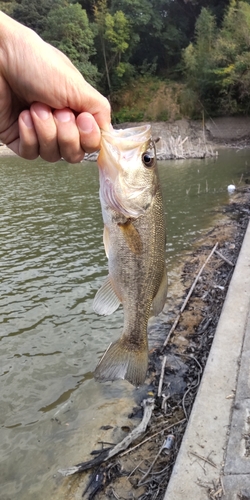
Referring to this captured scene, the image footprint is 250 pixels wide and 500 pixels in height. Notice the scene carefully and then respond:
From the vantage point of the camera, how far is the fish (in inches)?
88.5

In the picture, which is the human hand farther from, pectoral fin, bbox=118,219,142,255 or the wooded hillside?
the wooded hillside

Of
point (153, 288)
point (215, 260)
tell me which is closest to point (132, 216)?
point (153, 288)

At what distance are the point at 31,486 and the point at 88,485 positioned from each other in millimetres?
641

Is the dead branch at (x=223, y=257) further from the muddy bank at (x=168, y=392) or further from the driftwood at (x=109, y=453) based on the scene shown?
the driftwood at (x=109, y=453)

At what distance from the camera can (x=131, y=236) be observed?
2402mm

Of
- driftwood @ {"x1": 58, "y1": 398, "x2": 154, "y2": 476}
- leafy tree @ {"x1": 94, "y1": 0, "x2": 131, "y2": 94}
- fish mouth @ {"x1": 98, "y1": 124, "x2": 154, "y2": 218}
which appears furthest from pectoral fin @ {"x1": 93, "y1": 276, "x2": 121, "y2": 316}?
leafy tree @ {"x1": 94, "y1": 0, "x2": 131, "y2": 94}

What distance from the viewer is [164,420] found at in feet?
14.4

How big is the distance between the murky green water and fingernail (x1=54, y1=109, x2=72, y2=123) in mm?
3697

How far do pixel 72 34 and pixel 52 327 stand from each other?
44.6m

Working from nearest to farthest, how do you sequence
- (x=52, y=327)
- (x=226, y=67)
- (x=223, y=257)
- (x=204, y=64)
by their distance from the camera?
(x=52, y=327) → (x=223, y=257) → (x=226, y=67) → (x=204, y=64)

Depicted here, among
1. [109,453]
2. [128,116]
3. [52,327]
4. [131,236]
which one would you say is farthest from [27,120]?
[128,116]

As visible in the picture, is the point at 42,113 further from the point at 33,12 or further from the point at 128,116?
the point at 33,12

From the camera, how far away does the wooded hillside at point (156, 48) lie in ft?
127

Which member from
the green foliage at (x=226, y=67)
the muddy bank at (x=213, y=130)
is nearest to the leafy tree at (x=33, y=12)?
the green foliage at (x=226, y=67)
